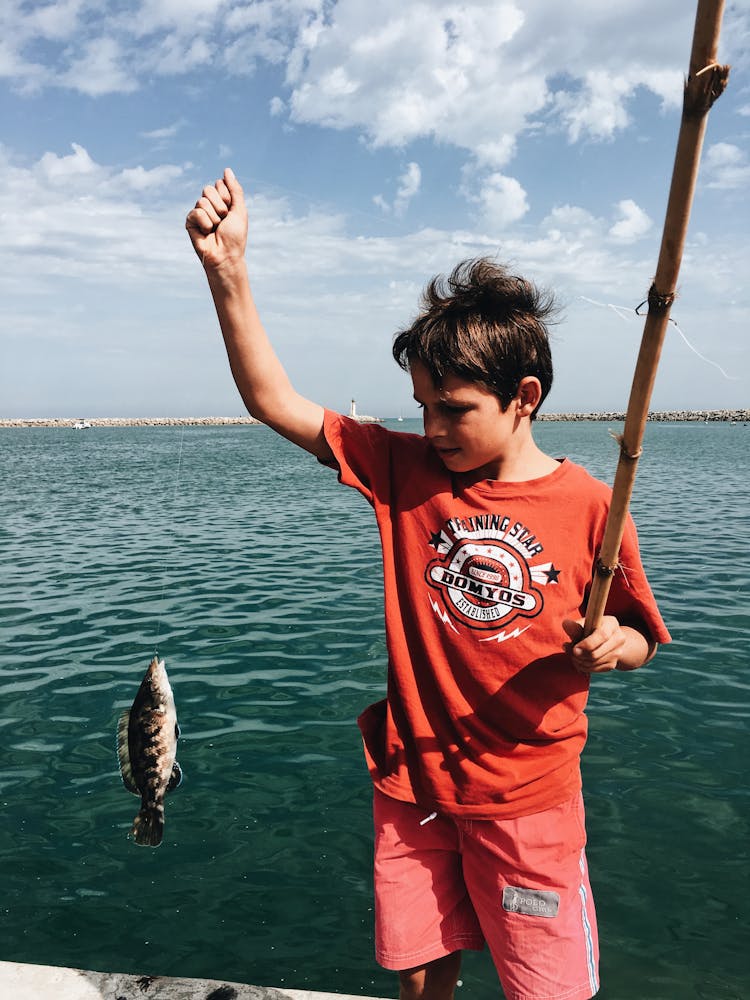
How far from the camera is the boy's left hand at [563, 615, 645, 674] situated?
7.72 feet

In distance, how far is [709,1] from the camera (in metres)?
1.42

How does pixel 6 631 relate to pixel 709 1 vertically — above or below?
below

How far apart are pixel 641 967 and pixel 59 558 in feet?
47.7

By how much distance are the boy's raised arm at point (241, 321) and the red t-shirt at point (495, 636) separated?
116 mm

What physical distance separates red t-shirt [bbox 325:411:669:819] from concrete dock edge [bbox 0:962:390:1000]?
1370mm

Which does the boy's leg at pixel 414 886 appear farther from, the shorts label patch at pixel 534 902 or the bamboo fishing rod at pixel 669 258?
the bamboo fishing rod at pixel 669 258

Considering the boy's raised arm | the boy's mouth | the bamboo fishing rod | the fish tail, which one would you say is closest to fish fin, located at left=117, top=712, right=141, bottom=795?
the fish tail

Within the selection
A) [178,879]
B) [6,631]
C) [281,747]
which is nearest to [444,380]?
[178,879]

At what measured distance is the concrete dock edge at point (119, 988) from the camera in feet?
11.0

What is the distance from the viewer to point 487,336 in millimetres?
2605

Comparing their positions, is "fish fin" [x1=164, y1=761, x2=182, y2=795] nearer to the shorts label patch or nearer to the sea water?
the shorts label patch

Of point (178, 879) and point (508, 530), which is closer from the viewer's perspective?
point (508, 530)

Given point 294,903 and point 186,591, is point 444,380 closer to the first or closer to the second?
point 294,903

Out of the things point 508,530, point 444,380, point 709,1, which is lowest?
point 508,530
